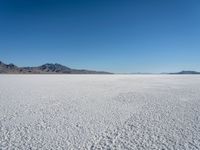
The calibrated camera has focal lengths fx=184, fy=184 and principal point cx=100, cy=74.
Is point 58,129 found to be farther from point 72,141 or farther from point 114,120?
point 114,120

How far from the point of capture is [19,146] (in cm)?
339

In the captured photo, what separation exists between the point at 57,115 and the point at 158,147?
322 cm

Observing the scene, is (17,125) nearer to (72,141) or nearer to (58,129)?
(58,129)

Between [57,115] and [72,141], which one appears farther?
[57,115]

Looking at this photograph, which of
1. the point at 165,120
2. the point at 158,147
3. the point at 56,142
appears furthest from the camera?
the point at 165,120

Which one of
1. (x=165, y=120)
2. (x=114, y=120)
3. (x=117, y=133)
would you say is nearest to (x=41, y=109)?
(x=114, y=120)

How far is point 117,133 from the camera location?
4.11 metres

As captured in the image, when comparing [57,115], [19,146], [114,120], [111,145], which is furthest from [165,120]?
[19,146]

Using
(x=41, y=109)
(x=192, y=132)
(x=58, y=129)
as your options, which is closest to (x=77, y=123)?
(x=58, y=129)

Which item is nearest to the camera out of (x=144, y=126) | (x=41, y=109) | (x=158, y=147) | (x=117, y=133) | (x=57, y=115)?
(x=158, y=147)

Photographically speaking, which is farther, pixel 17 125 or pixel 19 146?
pixel 17 125

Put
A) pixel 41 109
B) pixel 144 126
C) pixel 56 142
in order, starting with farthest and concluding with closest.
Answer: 1. pixel 41 109
2. pixel 144 126
3. pixel 56 142

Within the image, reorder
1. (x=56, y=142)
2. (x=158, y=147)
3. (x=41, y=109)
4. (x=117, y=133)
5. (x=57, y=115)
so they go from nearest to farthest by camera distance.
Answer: (x=158, y=147) → (x=56, y=142) → (x=117, y=133) → (x=57, y=115) → (x=41, y=109)

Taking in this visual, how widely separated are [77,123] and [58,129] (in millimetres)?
616
